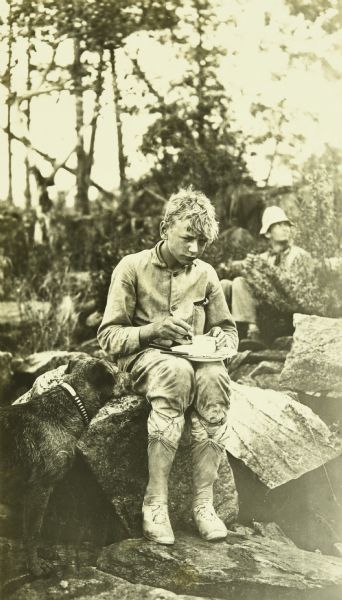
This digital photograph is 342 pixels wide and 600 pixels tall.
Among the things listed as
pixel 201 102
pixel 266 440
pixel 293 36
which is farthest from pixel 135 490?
pixel 293 36

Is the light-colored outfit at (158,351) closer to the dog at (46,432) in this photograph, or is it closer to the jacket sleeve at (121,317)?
the jacket sleeve at (121,317)

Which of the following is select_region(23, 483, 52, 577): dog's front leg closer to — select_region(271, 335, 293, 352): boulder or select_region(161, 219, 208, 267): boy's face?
select_region(161, 219, 208, 267): boy's face

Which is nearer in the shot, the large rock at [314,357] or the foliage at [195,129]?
the large rock at [314,357]

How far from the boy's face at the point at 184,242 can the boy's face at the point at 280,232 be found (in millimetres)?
1401

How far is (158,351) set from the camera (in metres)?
3.49

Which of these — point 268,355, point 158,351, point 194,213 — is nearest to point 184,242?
point 194,213

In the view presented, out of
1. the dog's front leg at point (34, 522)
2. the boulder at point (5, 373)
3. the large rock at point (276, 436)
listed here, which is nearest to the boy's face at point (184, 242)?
the large rock at point (276, 436)

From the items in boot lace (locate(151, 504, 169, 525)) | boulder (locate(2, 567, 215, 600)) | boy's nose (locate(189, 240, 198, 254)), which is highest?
boy's nose (locate(189, 240, 198, 254))

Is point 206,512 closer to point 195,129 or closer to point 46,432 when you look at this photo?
point 46,432

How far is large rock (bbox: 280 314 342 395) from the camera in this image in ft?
14.5

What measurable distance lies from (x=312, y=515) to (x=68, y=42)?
3.51 meters

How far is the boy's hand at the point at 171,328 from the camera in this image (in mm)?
3445

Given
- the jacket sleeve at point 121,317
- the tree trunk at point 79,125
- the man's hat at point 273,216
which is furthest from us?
the man's hat at point 273,216

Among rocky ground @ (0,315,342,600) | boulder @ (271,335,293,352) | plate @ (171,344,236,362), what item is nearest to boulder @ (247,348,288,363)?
boulder @ (271,335,293,352)
